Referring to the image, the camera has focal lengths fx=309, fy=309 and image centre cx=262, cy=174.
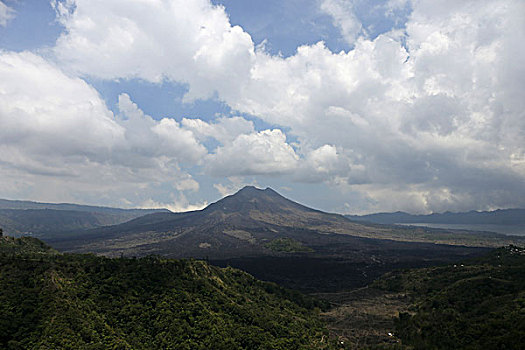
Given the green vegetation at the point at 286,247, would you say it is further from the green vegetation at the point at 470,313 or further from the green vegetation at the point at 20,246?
the green vegetation at the point at 20,246

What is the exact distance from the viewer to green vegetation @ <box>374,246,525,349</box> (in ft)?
114

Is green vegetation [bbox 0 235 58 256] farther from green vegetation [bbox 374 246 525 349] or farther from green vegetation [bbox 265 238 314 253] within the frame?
green vegetation [bbox 265 238 314 253]

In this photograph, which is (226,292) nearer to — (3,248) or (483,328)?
(483,328)

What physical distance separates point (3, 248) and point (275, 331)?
214 feet

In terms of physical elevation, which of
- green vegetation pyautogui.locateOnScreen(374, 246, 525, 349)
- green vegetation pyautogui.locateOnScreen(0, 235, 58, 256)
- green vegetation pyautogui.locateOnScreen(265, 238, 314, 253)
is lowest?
green vegetation pyautogui.locateOnScreen(265, 238, 314, 253)

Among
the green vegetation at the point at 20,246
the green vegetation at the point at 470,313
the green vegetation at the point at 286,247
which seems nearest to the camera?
the green vegetation at the point at 470,313

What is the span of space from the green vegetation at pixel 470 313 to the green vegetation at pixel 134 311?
1388 centimetres

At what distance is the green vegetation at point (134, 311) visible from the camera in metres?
31.1

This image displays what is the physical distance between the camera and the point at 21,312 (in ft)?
106

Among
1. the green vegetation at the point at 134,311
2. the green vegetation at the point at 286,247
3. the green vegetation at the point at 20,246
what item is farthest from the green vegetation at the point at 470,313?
the green vegetation at the point at 286,247

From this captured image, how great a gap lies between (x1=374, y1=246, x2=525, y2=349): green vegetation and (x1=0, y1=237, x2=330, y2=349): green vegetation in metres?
13.9

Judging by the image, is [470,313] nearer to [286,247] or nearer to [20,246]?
[20,246]

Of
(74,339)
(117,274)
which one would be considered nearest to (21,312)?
(74,339)

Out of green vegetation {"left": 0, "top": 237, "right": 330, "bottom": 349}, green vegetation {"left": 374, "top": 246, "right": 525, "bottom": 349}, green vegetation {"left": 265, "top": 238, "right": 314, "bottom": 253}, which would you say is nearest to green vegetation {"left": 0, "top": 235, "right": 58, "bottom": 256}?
green vegetation {"left": 0, "top": 237, "right": 330, "bottom": 349}
